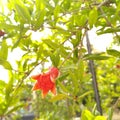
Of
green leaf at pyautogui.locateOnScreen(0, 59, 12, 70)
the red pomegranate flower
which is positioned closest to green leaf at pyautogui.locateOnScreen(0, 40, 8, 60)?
green leaf at pyautogui.locateOnScreen(0, 59, 12, 70)

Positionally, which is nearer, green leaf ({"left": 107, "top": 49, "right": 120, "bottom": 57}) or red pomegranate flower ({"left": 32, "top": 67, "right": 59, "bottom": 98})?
red pomegranate flower ({"left": 32, "top": 67, "right": 59, "bottom": 98})

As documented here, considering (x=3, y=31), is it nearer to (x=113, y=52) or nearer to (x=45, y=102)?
(x=113, y=52)

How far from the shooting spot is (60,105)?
2.73 m

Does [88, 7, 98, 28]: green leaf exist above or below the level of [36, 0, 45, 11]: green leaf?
below

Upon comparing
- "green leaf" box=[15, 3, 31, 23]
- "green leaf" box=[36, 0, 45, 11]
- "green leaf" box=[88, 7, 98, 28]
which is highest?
"green leaf" box=[36, 0, 45, 11]

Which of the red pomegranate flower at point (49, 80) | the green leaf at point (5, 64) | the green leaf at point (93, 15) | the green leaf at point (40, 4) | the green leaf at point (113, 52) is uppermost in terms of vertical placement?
the green leaf at point (40, 4)

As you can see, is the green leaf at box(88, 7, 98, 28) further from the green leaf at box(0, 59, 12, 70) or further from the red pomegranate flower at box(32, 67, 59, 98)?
the green leaf at box(0, 59, 12, 70)

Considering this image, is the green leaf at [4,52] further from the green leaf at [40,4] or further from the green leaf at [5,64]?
the green leaf at [40,4]

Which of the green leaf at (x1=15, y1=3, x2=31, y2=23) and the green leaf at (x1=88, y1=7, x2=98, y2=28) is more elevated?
the green leaf at (x1=15, y1=3, x2=31, y2=23)

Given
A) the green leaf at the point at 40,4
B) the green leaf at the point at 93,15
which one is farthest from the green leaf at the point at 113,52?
the green leaf at the point at 40,4

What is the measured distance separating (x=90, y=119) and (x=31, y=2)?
0.63m

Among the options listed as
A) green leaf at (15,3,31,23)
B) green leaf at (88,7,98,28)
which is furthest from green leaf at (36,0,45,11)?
green leaf at (88,7,98,28)

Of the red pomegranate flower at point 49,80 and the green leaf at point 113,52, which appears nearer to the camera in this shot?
the red pomegranate flower at point 49,80

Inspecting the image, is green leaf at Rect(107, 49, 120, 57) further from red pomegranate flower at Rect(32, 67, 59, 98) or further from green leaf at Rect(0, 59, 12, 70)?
green leaf at Rect(0, 59, 12, 70)
